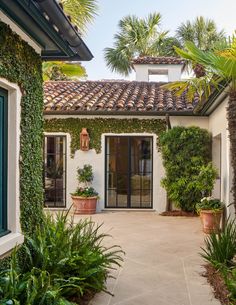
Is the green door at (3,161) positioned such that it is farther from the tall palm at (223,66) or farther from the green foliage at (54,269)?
the tall palm at (223,66)

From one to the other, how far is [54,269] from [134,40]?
23801 millimetres

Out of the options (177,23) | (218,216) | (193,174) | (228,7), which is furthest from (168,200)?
(177,23)

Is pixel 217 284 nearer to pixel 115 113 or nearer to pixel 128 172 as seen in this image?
pixel 128 172

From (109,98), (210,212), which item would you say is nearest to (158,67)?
(109,98)

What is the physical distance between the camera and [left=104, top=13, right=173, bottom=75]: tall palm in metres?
26.3

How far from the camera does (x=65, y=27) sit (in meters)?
4.60

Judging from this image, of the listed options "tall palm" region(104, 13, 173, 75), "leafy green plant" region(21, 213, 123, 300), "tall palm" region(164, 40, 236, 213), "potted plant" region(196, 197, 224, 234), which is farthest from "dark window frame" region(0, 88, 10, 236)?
"tall palm" region(104, 13, 173, 75)

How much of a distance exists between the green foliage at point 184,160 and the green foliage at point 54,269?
→ 265 inches

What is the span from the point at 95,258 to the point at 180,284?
1.44 m

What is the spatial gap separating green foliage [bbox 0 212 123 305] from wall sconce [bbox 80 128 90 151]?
7243 millimetres

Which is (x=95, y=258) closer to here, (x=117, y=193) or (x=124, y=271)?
(x=124, y=271)

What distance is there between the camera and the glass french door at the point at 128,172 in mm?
13445

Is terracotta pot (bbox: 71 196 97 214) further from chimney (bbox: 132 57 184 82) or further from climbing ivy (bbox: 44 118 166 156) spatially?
chimney (bbox: 132 57 184 82)

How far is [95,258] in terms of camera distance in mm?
5355
